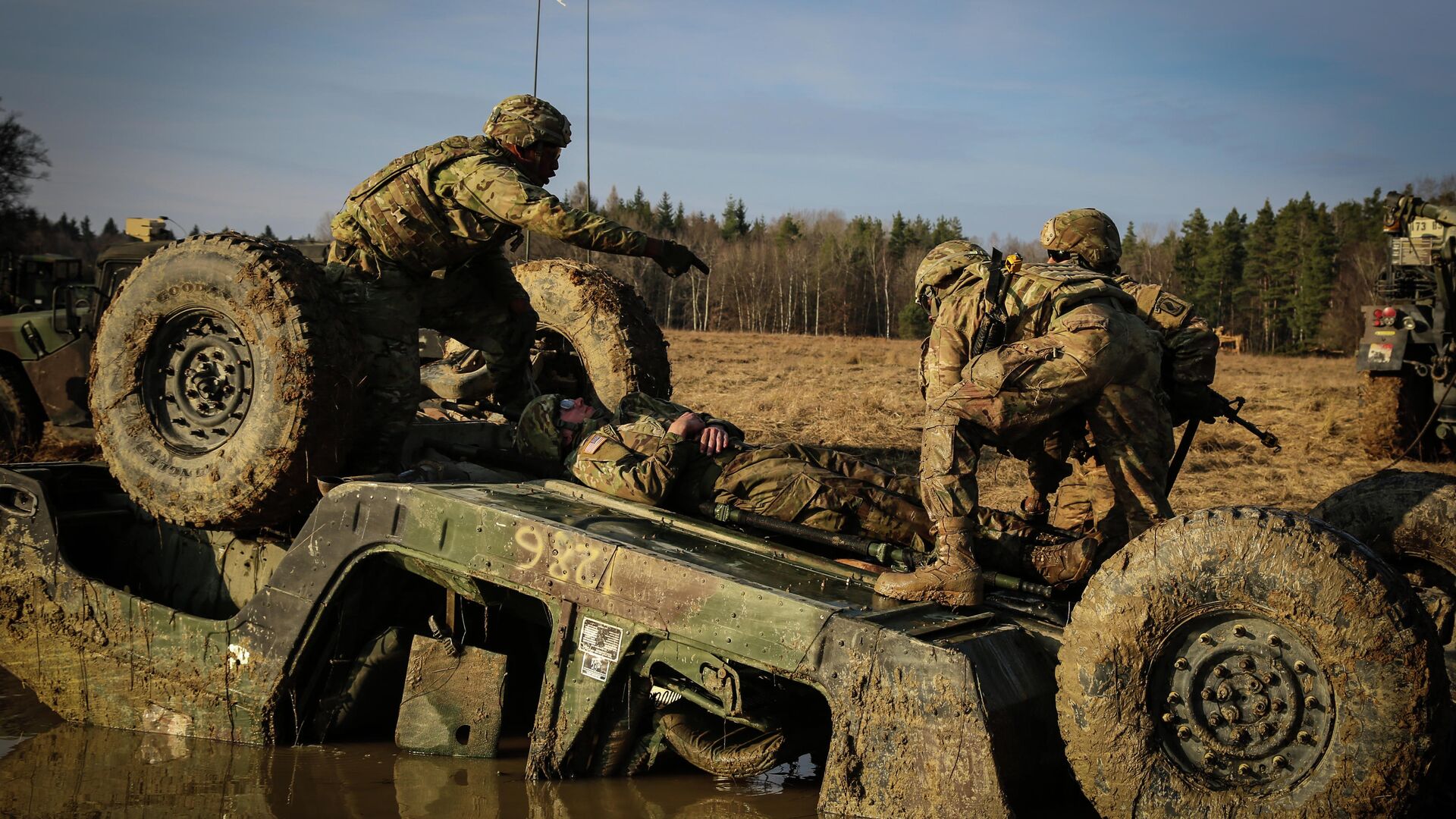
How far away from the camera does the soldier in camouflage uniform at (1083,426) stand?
517cm

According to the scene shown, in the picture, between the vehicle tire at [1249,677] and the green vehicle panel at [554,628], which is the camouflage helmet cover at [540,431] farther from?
the vehicle tire at [1249,677]

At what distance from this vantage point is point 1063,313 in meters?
4.76

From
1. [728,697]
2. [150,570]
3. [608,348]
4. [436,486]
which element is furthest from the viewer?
[608,348]

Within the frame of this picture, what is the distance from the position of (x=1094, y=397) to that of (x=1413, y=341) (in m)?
10.7

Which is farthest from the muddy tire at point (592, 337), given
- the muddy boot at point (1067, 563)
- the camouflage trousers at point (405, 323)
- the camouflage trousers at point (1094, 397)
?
the muddy boot at point (1067, 563)

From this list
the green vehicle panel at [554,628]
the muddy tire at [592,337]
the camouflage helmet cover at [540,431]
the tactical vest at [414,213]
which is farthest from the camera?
the muddy tire at [592,337]

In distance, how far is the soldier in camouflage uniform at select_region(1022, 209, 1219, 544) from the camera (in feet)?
17.0

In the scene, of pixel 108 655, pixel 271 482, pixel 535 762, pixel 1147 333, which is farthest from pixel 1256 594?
pixel 108 655

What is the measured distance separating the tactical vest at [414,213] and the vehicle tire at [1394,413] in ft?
34.7

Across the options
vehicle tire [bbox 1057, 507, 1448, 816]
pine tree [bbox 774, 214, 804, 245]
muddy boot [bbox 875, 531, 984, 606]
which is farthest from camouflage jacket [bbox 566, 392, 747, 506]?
pine tree [bbox 774, 214, 804, 245]

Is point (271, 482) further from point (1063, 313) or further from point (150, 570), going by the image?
point (1063, 313)

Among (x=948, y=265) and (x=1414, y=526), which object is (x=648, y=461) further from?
(x=1414, y=526)

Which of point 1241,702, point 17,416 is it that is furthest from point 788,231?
point 1241,702

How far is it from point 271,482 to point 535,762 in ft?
5.04
